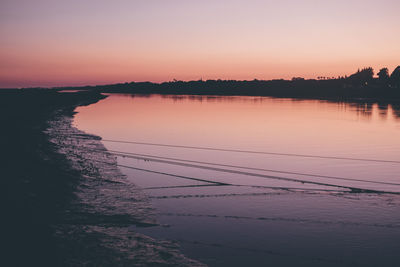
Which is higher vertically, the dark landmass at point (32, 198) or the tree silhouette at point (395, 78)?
the tree silhouette at point (395, 78)

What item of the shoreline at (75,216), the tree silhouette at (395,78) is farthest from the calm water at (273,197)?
the tree silhouette at (395,78)

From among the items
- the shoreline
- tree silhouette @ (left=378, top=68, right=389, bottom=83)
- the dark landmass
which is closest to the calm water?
the shoreline

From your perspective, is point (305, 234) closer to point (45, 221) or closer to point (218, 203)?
point (218, 203)

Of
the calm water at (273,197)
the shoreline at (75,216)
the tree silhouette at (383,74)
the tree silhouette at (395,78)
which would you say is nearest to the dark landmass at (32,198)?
the shoreline at (75,216)

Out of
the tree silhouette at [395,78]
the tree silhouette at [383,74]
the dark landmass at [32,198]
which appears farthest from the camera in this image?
the tree silhouette at [383,74]

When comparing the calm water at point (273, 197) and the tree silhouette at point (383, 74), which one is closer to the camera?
the calm water at point (273, 197)

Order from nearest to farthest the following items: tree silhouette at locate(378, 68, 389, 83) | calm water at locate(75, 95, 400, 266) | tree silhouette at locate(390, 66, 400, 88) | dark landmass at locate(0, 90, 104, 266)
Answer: dark landmass at locate(0, 90, 104, 266), calm water at locate(75, 95, 400, 266), tree silhouette at locate(390, 66, 400, 88), tree silhouette at locate(378, 68, 389, 83)

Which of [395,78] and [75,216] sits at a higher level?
[395,78]

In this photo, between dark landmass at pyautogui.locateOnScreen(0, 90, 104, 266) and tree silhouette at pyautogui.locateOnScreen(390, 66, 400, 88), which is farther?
tree silhouette at pyautogui.locateOnScreen(390, 66, 400, 88)

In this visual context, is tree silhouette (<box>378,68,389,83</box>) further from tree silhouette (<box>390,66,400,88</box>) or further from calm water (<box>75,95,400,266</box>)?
calm water (<box>75,95,400,266</box>)

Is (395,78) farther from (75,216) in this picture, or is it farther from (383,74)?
(75,216)

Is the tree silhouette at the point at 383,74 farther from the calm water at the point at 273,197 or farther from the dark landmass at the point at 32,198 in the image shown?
the dark landmass at the point at 32,198

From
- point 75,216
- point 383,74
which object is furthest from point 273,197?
point 383,74

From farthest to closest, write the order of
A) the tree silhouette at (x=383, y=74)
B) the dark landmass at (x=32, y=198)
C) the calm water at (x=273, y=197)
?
1. the tree silhouette at (x=383, y=74)
2. the calm water at (x=273, y=197)
3. the dark landmass at (x=32, y=198)
